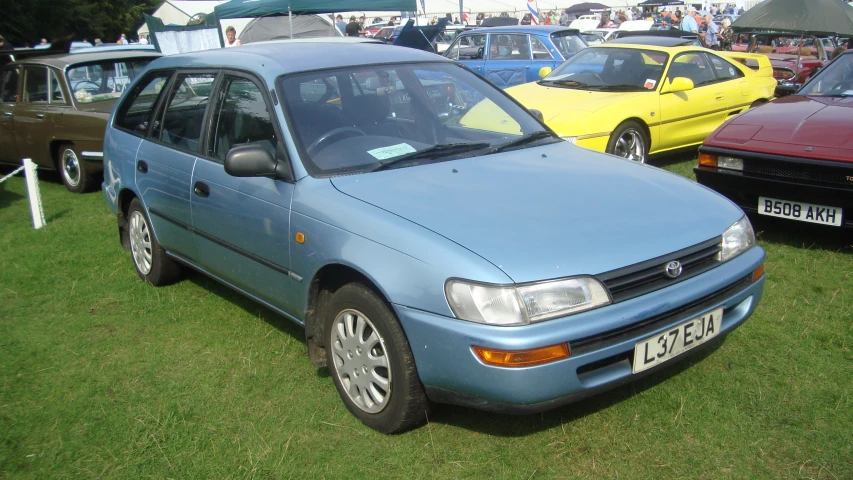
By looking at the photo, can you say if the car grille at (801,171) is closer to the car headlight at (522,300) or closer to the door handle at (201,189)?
the car headlight at (522,300)

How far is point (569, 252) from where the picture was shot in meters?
2.80

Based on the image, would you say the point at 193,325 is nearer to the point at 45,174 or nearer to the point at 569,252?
the point at 569,252

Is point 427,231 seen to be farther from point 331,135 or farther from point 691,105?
point 691,105

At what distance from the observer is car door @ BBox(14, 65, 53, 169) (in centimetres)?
867

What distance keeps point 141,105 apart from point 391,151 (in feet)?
7.58

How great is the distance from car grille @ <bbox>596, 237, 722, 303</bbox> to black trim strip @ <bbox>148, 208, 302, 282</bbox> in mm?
1480

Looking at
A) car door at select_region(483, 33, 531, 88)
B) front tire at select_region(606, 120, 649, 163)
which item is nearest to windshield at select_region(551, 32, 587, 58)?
car door at select_region(483, 33, 531, 88)

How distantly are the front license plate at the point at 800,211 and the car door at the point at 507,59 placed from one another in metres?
7.32

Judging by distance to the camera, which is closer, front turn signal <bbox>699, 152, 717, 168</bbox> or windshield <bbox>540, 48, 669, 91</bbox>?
front turn signal <bbox>699, 152, 717, 168</bbox>

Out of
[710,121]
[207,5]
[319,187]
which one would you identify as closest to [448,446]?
[319,187]

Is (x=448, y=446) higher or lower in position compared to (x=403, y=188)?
lower

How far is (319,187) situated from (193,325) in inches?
66.1

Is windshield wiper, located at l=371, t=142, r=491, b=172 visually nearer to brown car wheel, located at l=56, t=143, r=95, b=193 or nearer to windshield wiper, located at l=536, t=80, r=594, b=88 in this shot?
windshield wiper, located at l=536, t=80, r=594, b=88

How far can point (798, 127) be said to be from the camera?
5.43m
